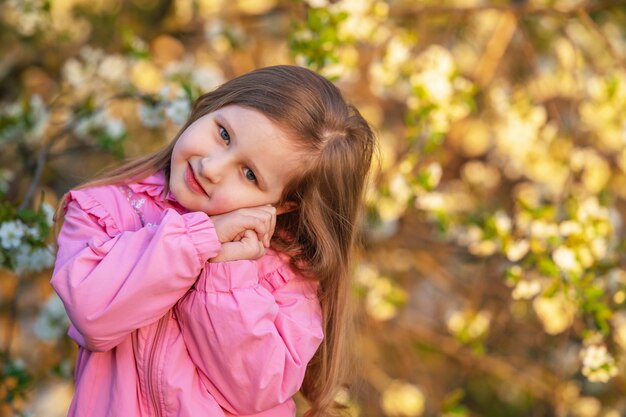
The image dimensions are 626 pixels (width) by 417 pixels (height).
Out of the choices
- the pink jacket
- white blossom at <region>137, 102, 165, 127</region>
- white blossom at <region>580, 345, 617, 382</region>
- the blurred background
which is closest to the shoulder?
the pink jacket

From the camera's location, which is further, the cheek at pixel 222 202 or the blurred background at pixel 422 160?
the blurred background at pixel 422 160

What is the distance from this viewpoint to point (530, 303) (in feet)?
10.6

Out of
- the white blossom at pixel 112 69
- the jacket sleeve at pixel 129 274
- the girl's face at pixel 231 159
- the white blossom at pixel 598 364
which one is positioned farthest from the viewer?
the white blossom at pixel 112 69

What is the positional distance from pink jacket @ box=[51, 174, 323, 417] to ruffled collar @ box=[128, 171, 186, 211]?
0.06m

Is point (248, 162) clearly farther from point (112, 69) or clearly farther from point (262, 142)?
point (112, 69)

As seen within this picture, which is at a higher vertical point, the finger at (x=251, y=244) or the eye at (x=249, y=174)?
the eye at (x=249, y=174)

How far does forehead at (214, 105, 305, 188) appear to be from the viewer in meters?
1.49

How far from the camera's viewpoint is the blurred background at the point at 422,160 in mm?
2318

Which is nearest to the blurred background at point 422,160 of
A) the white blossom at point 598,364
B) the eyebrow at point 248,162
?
the white blossom at point 598,364

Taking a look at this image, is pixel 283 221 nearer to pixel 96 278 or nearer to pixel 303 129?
pixel 303 129

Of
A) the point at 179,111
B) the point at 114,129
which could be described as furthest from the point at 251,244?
the point at 114,129

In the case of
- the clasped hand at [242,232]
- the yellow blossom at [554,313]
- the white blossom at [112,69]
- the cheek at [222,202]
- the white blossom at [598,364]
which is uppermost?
the cheek at [222,202]

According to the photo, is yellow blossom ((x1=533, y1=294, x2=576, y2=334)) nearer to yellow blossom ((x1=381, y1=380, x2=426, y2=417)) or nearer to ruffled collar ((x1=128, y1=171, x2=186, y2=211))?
yellow blossom ((x1=381, y1=380, x2=426, y2=417))

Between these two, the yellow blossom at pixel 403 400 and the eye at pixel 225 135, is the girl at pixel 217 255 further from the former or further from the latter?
the yellow blossom at pixel 403 400
